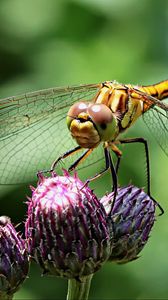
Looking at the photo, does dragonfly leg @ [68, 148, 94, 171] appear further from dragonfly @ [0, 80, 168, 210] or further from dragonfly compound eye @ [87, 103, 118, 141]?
dragonfly compound eye @ [87, 103, 118, 141]

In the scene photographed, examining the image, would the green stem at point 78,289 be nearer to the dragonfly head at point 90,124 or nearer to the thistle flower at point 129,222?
the thistle flower at point 129,222

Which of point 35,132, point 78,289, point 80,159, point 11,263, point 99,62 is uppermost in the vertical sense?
point 99,62

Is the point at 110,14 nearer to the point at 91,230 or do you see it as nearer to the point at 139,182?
the point at 139,182

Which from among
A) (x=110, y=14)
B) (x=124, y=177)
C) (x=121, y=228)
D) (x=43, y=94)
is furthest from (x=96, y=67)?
(x=121, y=228)

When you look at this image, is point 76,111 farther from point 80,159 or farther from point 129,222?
point 129,222

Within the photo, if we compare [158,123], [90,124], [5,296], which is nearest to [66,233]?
[5,296]
